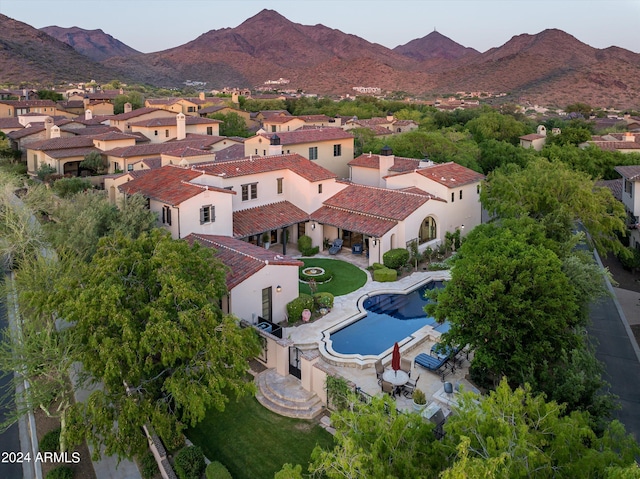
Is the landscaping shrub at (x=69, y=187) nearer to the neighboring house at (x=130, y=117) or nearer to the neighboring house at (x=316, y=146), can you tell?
the neighboring house at (x=316, y=146)

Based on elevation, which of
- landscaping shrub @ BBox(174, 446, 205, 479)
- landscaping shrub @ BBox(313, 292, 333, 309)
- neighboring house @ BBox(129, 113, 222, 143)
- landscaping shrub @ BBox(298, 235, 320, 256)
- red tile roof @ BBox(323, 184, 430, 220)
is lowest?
landscaping shrub @ BBox(174, 446, 205, 479)

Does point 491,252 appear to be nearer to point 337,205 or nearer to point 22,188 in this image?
point 337,205

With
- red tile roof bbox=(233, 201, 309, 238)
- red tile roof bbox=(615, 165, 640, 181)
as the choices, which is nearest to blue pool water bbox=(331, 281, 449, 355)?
red tile roof bbox=(233, 201, 309, 238)

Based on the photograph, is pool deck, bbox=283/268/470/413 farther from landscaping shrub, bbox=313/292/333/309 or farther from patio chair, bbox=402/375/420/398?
landscaping shrub, bbox=313/292/333/309

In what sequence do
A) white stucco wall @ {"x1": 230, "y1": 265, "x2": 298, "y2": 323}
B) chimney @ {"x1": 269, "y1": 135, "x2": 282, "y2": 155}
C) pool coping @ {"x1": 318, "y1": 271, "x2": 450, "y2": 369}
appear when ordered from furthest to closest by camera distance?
chimney @ {"x1": 269, "y1": 135, "x2": 282, "y2": 155}, white stucco wall @ {"x1": 230, "y1": 265, "x2": 298, "y2": 323}, pool coping @ {"x1": 318, "y1": 271, "x2": 450, "y2": 369}

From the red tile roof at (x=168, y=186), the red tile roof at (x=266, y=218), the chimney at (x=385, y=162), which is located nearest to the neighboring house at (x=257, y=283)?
the red tile roof at (x=168, y=186)

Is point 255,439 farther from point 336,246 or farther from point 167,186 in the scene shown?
point 336,246

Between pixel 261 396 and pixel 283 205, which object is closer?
pixel 261 396

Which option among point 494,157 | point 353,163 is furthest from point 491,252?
point 494,157
